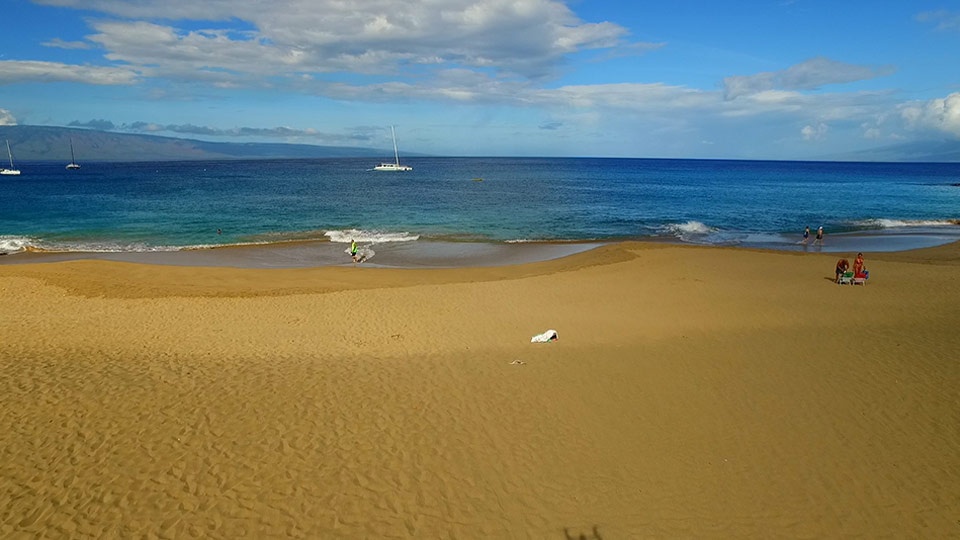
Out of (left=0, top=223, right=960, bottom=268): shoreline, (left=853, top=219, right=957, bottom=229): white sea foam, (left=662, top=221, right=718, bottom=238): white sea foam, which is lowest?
(left=0, top=223, right=960, bottom=268): shoreline

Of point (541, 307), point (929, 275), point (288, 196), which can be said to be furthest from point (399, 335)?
point (288, 196)

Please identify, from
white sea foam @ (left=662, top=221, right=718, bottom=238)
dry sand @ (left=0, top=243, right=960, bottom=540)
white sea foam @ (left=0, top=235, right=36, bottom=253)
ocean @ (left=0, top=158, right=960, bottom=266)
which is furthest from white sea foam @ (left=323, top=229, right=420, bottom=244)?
white sea foam @ (left=662, top=221, right=718, bottom=238)

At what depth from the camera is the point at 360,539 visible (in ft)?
19.8

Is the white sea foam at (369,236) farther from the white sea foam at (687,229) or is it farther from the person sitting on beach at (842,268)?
the person sitting on beach at (842,268)

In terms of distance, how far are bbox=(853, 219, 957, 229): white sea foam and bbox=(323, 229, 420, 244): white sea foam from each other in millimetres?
34040

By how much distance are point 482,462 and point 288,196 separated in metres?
57.4

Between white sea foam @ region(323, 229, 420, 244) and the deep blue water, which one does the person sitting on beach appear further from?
white sea foam @ region(323, 229, 420, 244)

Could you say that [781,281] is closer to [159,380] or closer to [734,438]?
[734,438]

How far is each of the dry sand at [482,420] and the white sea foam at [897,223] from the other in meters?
27.9

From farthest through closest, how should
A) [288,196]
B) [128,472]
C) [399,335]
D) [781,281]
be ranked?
1. [288,196]
2. [781,281]
3. [399,335]
4. [128,472]

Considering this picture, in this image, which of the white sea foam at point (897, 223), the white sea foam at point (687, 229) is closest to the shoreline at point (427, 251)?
the white sea foam at point (687, 229)

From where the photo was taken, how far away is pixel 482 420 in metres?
8.71

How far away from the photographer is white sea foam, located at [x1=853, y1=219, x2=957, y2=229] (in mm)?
38344

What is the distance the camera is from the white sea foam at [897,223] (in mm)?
38344
